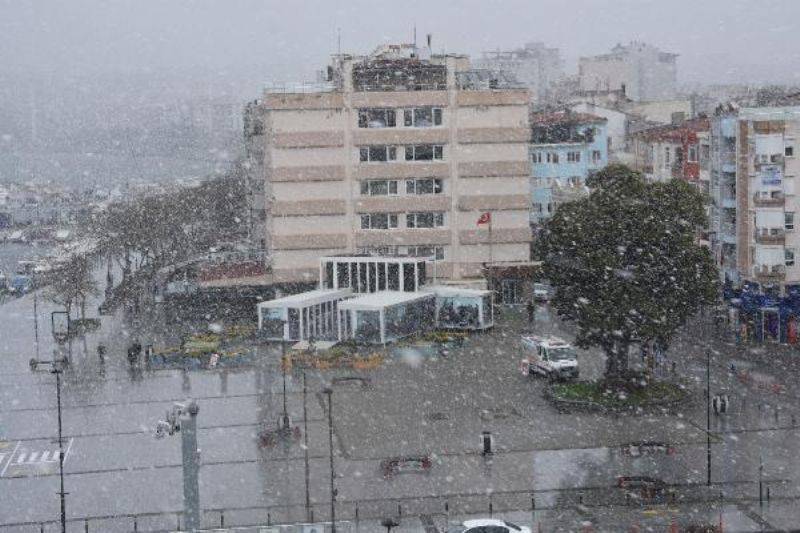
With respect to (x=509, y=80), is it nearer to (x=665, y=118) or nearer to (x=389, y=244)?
(x=389, y=244)

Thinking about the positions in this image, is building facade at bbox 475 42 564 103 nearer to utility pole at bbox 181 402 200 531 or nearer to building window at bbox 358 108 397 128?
building window at bbox 358 108 397 128

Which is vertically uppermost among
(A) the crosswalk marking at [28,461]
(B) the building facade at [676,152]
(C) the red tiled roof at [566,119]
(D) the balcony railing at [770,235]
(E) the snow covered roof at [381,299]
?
(C) the red tiled roof at [566,119]

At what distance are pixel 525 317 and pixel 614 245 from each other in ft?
55.7

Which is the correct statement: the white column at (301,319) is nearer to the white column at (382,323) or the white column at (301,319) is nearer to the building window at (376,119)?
the white column at (382,323)

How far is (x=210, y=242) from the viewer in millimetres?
77062

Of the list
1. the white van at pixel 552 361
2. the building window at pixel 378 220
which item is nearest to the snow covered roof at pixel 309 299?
the building window at pixel 378 220

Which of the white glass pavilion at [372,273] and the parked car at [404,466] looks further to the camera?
the white glass pavilion at [372,273]

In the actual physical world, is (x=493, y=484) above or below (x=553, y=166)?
below

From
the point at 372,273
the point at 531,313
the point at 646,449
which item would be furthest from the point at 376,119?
the point at 646,449

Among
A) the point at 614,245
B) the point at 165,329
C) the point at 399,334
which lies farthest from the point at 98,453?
the point at 165,329

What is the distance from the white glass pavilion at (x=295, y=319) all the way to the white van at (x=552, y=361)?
8.51 meters

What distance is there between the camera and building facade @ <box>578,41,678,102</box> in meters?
134

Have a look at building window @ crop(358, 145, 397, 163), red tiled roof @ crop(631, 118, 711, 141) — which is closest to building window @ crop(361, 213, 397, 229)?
building window @ crop(358, 145, 397, 163)

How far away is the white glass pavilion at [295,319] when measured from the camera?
40688mm
